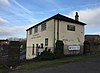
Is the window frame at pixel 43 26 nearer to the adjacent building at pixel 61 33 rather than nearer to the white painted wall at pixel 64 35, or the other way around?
the adjacent building at pixel 61 33

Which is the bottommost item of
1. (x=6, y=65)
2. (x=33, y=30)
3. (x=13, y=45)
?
(x=6, y=65)

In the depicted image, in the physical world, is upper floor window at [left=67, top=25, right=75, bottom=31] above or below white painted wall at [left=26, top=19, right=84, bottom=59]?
above

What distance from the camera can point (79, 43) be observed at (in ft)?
115

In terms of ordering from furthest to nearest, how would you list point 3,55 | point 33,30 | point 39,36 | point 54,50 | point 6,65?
1. point 33,30
2. point 39,36
3. point 54,50
4. point 3,55
5. point 6,65

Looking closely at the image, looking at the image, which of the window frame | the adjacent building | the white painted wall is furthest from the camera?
the window frame

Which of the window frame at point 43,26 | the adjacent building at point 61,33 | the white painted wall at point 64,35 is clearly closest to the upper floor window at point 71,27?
the adjacent building at point 61,33

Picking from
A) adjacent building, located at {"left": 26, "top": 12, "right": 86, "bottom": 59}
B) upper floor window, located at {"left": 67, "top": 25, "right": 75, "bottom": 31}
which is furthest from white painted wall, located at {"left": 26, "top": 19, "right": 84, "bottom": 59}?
upper floor window, located at {"left": 67, "top": 25, "right": 75, "bottom": 31}

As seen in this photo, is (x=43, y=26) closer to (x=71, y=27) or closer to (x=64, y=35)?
(x=64, y=35)

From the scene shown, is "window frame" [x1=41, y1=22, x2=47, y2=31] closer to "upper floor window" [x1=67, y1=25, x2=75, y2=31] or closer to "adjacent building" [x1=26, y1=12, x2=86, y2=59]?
"adjacent building" [x1=26, y1=12, x2=86, y2=59]

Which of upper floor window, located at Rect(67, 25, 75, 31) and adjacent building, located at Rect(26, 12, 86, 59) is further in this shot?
upper floor window, located at Rect(67, 25, 75, 31)

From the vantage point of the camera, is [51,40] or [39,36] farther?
[39,36]

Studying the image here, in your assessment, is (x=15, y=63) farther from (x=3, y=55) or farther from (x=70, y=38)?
(x=70, y=38)

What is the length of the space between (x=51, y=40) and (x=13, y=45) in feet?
40.8

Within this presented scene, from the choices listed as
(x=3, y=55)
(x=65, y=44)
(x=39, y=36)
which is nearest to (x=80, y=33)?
(x=65, y=44)
